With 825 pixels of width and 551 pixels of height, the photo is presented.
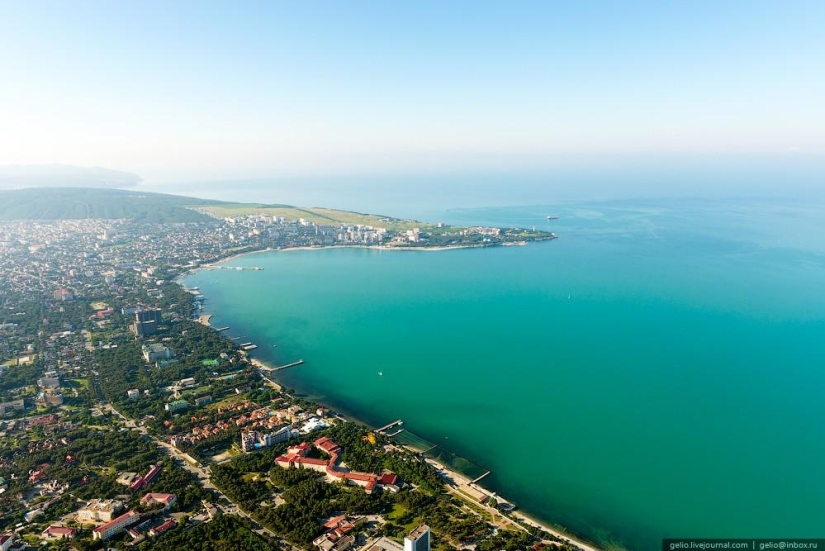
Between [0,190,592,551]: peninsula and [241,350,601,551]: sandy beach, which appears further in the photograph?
[241,350,601,551]: sandy beach

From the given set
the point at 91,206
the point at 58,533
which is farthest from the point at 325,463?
the point at 91,206

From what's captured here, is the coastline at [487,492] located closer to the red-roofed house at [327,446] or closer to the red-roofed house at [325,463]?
the red-roofed house at [327,446]

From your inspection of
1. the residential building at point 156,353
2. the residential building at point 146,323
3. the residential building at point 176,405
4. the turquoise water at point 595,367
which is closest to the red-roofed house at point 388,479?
the turquoise water at point 595,367

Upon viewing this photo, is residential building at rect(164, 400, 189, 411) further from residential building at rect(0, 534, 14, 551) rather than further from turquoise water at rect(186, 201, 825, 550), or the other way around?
residential building at rect(0, 534, 14, 551)

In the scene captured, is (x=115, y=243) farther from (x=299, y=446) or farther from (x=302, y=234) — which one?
(x=299, y=446)

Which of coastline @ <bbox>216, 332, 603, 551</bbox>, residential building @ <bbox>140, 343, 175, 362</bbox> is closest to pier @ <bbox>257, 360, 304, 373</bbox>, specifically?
residential building @ <bbox>140, 343, 175, 362</bbox>

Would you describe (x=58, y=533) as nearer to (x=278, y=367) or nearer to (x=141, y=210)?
(x=278, y=367)

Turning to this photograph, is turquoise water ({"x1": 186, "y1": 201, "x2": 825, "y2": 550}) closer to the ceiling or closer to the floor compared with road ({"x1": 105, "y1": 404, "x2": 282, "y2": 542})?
closer to the ceiling

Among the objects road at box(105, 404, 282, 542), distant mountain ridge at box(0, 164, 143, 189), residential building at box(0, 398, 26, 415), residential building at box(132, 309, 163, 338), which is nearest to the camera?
road at box(105, 404, 282, 542)
